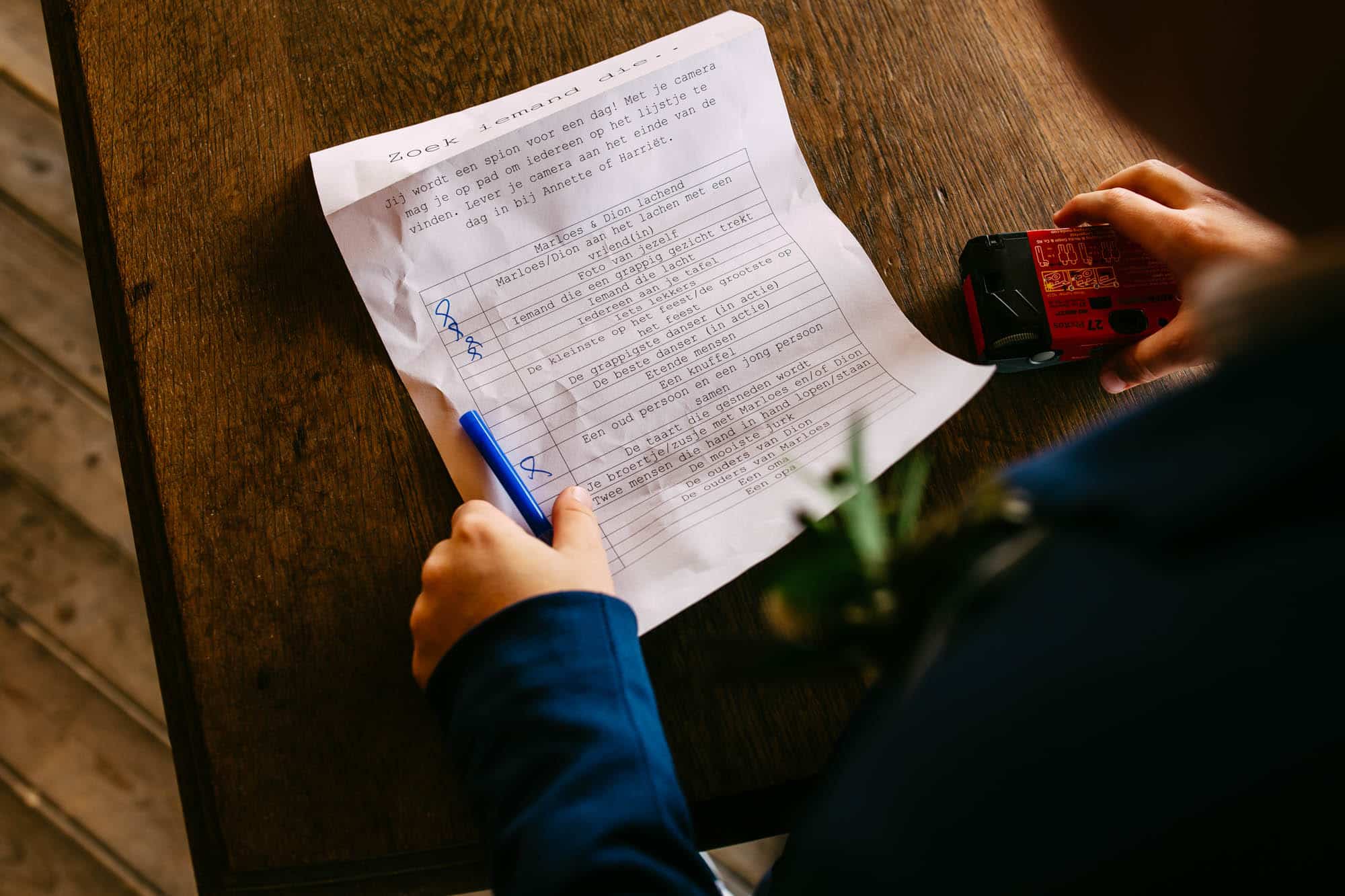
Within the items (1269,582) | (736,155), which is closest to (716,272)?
(736,155)

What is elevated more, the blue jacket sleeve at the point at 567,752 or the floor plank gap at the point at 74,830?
the blue jacket sleeve at the point at 567,752

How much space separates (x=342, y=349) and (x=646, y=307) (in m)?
0.18

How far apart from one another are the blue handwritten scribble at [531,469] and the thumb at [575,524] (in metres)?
0.02

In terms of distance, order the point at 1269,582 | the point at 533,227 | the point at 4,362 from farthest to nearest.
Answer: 1. the point at 4,362
2. the point at 533,227
3. the point at 1269,582

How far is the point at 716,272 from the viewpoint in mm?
485

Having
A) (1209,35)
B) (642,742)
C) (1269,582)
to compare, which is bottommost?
(642,742)

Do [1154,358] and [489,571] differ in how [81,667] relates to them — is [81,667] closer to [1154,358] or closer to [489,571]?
[489,571]

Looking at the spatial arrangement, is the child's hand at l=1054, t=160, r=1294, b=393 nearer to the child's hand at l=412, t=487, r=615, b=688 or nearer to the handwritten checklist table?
the handwritten checklist table

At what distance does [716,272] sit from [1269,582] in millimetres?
333

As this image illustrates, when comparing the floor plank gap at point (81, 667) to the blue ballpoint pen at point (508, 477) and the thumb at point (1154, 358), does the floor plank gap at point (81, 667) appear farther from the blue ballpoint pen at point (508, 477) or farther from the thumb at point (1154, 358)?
the thumb at point (1154, 358)

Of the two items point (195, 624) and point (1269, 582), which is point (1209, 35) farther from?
point (195, 624)

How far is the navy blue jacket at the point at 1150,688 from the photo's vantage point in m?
0.21

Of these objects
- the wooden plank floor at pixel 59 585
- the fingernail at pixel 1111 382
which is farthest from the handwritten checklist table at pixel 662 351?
the wooden plank floor at pixel 59 585

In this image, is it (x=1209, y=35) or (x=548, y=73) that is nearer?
(x=1209, y=35)
